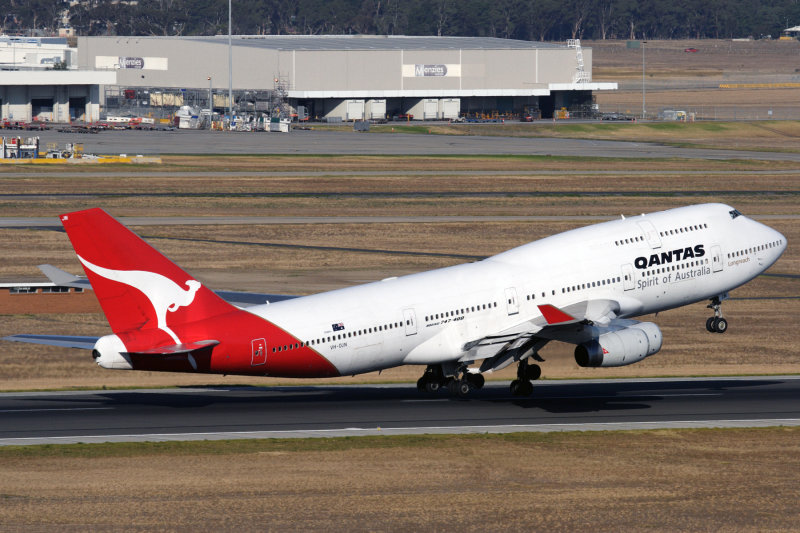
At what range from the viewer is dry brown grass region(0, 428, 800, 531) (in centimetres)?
3447

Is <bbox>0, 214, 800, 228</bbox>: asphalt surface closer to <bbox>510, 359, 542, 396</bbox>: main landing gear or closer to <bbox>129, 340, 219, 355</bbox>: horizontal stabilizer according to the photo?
<bbox>510, 359, 542, 396</bbox>: main landing gear

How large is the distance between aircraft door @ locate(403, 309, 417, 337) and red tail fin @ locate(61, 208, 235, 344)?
793cm

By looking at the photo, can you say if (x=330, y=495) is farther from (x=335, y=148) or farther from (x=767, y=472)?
(x=335, y=148)

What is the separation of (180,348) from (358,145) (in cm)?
12564

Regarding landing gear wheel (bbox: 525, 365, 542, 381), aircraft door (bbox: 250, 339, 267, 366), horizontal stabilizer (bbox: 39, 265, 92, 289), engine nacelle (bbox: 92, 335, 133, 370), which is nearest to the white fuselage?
aircraft door (bbox: 250, 339, 267, 366)

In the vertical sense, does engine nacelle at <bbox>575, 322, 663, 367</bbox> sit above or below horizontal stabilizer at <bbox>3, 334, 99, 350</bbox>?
below

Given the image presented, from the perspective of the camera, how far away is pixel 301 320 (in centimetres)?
4606

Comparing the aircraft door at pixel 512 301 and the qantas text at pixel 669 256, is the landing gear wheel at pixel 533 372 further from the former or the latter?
the qantas text at pixel 669 256

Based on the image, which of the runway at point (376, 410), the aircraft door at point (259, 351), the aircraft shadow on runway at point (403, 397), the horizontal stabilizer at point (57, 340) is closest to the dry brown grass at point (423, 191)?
the aircraft shadow on runway at point (403, 397)

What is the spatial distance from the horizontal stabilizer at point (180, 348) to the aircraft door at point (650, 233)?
20.2 meters

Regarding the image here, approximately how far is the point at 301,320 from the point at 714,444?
15.9 m

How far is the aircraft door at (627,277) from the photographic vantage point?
2048 inches

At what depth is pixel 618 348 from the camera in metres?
47.6

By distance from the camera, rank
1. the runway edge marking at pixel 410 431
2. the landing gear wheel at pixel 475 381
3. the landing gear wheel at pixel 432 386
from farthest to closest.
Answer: the landing gear wheel at pixel 432 386 → the landing gear wheel at pixel 475 381 → the runway edge marking at pixel 410 431
